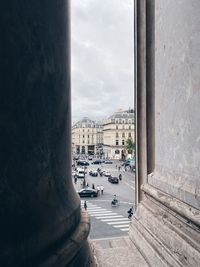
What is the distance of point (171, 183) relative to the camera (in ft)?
12.6

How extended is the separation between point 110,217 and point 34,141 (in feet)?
75.9

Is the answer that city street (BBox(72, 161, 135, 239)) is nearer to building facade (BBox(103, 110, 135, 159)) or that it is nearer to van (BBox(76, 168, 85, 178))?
van (BBox(76, 168, 85, 178))

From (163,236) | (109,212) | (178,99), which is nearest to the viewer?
(163,236)

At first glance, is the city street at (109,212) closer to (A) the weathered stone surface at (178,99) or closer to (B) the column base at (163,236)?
(B) the column base at (163,236)

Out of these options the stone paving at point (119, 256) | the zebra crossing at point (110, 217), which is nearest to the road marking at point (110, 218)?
the zebra crossing at point (110, 217)

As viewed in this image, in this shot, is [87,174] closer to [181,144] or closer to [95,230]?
[95,230]

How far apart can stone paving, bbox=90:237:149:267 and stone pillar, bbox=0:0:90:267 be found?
1.84 metres

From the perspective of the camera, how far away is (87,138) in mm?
131875

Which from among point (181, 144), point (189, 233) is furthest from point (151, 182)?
point (189, 233)

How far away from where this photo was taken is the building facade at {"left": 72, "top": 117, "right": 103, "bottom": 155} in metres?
130

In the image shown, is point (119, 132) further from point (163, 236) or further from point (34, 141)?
point (34, 141)

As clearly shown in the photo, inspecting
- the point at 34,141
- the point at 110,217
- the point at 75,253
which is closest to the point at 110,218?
the point at 110,217

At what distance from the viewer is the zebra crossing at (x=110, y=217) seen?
21.4m

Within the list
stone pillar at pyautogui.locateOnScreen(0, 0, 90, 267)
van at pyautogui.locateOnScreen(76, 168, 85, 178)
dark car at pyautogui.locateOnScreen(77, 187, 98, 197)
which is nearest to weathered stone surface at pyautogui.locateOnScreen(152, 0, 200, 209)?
stone pillar at pyautogui.locateOnScreen(0, 0, 90, 267)
